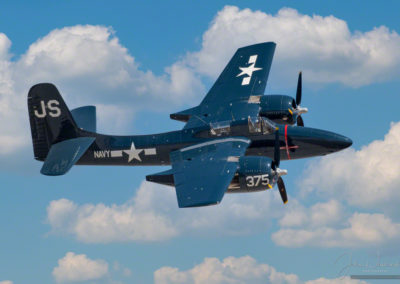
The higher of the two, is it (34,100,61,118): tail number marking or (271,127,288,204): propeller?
(34,100,61,118): tail number marking

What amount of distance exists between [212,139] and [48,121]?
441 inches

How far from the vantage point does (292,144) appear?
36.7 meters

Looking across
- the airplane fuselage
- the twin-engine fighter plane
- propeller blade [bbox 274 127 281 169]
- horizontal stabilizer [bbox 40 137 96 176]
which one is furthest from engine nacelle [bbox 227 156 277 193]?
horizontal stabilizer [bbox 40 137 96 176]

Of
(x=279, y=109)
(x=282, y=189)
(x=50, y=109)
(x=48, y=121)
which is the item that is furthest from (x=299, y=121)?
(x=48, y=121)

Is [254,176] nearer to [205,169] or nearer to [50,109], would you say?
[205,169]

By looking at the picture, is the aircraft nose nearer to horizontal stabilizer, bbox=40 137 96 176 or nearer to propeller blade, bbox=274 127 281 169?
propeller blade, bbox=274 127 281 169

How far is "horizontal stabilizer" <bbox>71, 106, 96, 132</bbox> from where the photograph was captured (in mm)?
41219

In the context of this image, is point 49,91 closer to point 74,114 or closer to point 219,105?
point 74,114

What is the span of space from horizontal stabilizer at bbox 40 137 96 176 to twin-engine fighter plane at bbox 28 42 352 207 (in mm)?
61

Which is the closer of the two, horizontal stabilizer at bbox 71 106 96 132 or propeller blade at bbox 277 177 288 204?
propeller blade at bbox 277 177 288 204

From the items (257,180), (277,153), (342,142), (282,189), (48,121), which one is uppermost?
(48,121)

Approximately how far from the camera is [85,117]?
42094mm

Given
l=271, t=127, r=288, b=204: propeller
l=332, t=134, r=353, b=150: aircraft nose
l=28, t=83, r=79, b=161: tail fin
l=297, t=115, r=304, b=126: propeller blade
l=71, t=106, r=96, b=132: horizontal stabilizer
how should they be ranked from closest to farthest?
1. l=271, t=127, r=288, b=204: propeller
2. l=332, t=134, r=353, b=150: aircraft nose
3. l=28, t=83, r=79, b=161: tail fin
4. l=297, t=115, r=304, b=126: propeller blade
5. l=71, t=106, r=96, b=132: horizontal stabilizer

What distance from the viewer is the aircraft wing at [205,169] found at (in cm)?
3047
